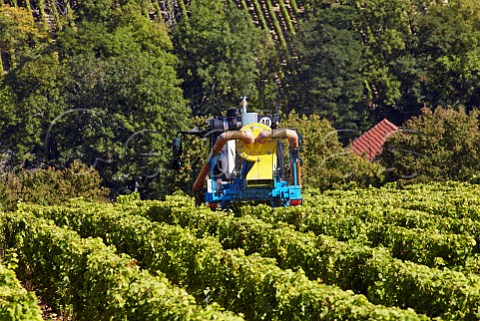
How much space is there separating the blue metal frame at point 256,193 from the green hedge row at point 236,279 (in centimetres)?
321

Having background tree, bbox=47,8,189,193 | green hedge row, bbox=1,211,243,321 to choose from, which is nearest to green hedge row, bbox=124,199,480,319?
green hedge row, bbox=1,211,243,321

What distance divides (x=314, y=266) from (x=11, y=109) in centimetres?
5058

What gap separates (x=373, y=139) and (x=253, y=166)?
148 feet

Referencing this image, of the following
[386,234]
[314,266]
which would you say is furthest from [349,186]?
[314,266]

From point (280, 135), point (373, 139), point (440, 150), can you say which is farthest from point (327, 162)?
point (280, 135)

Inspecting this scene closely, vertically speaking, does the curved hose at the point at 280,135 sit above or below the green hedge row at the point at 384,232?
above

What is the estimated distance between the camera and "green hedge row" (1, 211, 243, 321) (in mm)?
15630

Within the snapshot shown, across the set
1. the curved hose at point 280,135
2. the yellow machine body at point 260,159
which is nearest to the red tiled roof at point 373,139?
the yellow machine body at point 260,159

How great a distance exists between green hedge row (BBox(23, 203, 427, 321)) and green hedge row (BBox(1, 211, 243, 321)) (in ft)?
2.63

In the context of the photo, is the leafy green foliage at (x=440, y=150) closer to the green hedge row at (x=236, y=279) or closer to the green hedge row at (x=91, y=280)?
the green hedge row at (x=236, y=279)

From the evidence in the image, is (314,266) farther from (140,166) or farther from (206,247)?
(140,166)

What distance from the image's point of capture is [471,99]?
7969 cm

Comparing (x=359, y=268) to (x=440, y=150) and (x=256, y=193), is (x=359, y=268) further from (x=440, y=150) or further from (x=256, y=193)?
(x=440, y=150)

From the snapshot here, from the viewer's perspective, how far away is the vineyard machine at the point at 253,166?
94.9ft
